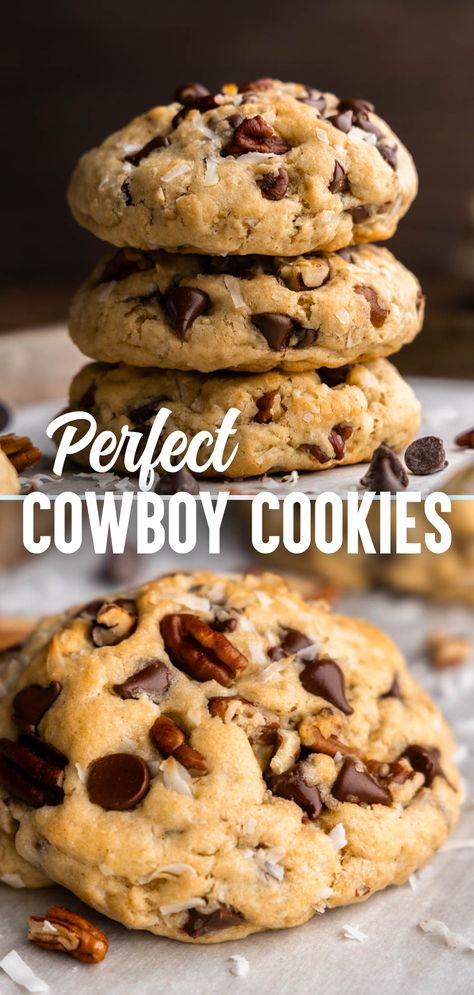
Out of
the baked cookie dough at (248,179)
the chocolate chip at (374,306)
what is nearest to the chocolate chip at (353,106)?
the baked cookie dough at (248,179)

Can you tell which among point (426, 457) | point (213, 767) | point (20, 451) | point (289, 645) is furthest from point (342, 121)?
point (213, 767)

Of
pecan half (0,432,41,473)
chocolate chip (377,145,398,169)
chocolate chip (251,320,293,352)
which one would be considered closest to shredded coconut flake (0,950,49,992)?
pecan half (0,432,41,473)

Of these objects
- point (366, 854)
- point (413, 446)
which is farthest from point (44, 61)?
point (366, 854)

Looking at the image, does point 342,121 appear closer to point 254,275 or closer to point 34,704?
point 254,275

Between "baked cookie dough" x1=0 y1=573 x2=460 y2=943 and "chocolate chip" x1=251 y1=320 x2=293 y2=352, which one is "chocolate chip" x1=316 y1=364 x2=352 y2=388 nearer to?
"chocolate chip" x1=251 y1=320 x2=293 y2=352

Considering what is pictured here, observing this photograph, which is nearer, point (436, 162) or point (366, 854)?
point (366, 854)

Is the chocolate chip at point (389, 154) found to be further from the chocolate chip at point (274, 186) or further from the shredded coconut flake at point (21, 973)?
the shredded coconut flake at point (21, 973)

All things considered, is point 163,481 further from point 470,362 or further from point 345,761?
point 470,362
